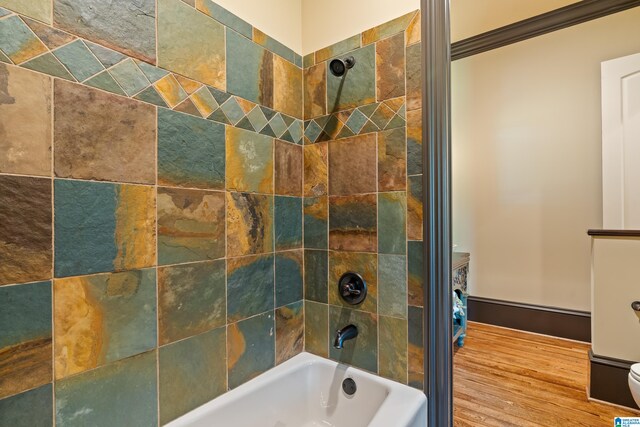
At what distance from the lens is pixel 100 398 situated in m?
0.92

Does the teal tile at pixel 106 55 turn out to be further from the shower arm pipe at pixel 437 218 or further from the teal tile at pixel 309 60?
the shower arm pipe at pixel 437 218

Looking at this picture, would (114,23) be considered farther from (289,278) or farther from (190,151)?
(289,278)

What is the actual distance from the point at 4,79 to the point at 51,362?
740 mm

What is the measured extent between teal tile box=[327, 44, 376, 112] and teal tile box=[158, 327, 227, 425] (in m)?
1.17

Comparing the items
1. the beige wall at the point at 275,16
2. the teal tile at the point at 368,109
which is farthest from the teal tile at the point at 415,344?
the beige wall at the point at 275,16

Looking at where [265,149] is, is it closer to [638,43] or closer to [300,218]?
[300,218]

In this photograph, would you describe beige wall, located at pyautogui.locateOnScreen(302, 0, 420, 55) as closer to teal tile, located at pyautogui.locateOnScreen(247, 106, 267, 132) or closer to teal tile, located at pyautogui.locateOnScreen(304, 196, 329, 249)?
teal tile, located at pyautogui.locateOnScreen(247, 106, 267, 132)

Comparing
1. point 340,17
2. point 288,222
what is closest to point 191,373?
point 288,222

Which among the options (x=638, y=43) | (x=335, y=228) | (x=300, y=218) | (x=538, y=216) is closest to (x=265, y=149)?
(x=300, y=218)

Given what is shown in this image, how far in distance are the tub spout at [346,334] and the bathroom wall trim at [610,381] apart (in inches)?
72.3

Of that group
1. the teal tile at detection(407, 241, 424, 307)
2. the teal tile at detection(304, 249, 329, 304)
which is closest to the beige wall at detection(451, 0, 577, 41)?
the teal tile at detection(407, 241, 424, 307)

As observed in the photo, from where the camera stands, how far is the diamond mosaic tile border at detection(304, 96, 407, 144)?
134 centimetres

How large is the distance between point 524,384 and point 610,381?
19.2 inches

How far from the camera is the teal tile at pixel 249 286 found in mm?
1272
